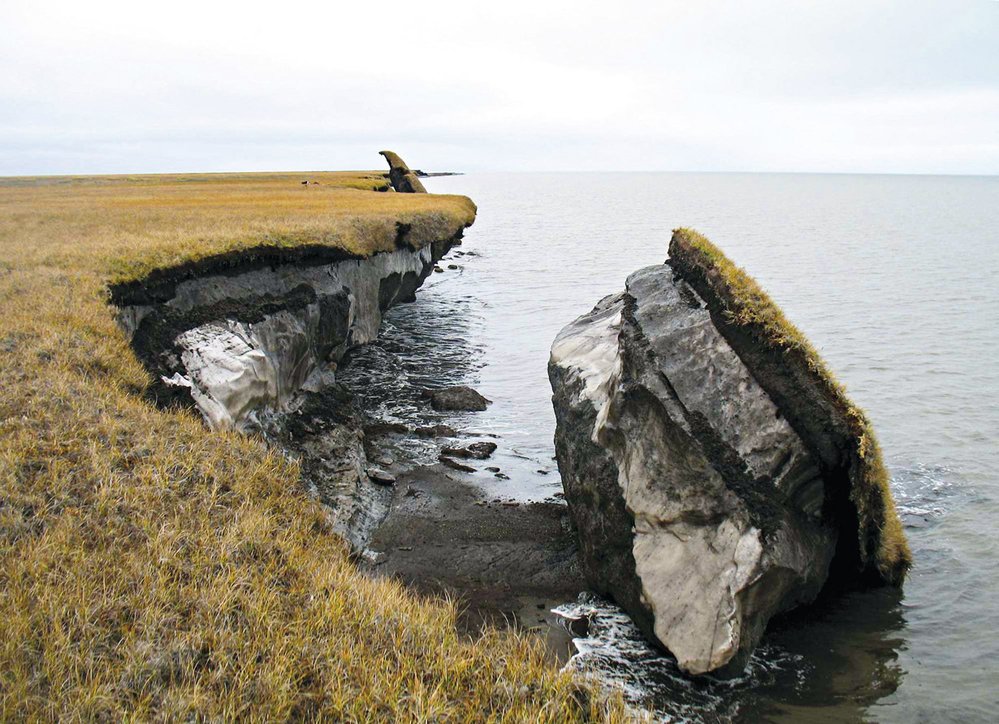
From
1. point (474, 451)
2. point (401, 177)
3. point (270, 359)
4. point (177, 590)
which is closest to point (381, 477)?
point (474, 451)

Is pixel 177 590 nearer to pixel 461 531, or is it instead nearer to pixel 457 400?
pixel 461 531

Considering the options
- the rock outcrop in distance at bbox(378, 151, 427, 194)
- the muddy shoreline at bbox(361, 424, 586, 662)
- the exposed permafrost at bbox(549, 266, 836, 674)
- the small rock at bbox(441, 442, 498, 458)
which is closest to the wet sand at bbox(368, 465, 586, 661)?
the muddy shoreline at bbox(361, 424, 586, 662)

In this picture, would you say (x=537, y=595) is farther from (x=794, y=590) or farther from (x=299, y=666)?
(x=299, y=666)

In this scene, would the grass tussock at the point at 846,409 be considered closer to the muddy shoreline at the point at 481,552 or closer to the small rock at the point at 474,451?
the muddy shoreline at the point at 481,552

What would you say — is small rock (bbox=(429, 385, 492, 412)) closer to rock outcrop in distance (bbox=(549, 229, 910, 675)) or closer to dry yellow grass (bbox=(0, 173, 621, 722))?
rock outcrop in distance (bbox=(549, 229, 910, 675))

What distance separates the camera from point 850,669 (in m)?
10.3

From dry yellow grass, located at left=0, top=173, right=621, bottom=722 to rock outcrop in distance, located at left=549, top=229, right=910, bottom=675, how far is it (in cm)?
284

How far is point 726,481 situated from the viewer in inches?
407

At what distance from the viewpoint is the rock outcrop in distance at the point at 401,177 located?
65812 millimetres

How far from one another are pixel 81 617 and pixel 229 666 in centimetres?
148

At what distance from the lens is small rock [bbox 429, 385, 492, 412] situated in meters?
22.1

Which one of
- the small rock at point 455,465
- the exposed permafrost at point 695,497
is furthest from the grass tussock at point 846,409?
the small rock at point 455,465

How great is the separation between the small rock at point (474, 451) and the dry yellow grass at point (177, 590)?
23.2 feet

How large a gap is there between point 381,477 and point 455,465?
2.01 meters
